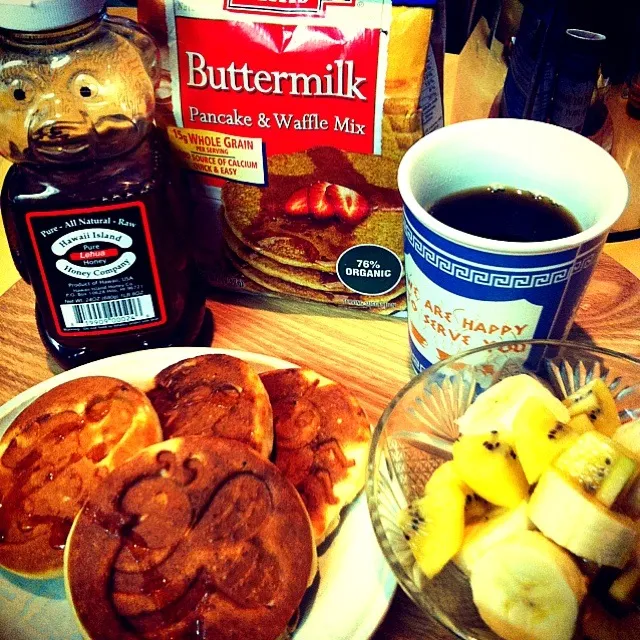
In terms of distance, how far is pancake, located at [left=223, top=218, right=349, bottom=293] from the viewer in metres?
0.93

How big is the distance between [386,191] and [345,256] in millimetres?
104

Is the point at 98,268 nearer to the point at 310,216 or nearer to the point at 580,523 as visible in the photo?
the point at 310,216

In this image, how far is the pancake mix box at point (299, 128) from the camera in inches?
29.0

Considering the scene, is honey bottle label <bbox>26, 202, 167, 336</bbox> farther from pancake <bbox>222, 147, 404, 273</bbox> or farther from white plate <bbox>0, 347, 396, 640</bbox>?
white plate <bbox>0, 347, 396, 640</bbox>

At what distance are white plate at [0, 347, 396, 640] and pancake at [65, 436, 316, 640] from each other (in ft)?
0.14

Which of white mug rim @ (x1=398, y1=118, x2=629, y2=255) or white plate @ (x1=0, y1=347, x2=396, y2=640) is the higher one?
white mug rim @ (x1=398, y1=118, x2=629, y2=255)

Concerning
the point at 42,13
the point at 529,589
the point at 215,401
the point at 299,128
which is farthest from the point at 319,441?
the point at 42,13

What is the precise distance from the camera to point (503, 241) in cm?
66

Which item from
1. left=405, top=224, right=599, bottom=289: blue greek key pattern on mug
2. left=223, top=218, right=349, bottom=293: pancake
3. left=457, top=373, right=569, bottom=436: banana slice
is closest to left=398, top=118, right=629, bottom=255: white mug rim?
left=405, top=224, right=599, bottom=289: blue greek key pattern on mug

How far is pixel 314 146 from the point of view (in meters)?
0.82

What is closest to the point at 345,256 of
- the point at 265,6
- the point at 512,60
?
the point at 265,6

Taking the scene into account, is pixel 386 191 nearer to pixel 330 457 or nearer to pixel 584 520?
pixel 330 457

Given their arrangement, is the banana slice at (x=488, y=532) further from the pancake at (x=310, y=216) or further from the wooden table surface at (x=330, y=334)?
the pancake at (x=310, y=216)

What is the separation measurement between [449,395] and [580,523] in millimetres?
230
